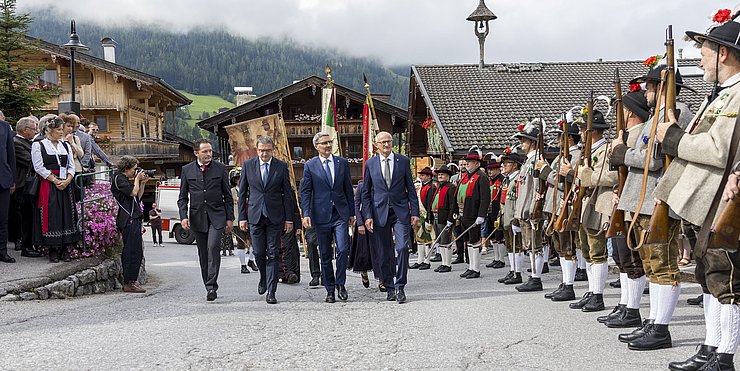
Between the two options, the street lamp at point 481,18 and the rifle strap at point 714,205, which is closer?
the rifle strap at point 714,205

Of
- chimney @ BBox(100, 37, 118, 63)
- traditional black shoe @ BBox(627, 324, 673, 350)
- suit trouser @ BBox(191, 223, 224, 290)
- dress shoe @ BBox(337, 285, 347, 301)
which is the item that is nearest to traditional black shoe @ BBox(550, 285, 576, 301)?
dress shoe @ BBox(337, 285, 347, 301)

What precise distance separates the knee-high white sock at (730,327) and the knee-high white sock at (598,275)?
2.80m

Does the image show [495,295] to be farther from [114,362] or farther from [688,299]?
[114,362]

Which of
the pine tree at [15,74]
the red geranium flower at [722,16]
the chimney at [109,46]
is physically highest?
the chimney at [109,46]

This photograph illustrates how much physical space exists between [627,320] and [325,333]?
2701 mm

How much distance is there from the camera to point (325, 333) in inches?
259

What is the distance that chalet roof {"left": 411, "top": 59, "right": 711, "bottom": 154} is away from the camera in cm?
2497

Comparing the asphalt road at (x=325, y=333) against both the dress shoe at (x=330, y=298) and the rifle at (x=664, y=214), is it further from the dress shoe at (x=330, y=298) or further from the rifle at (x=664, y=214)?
the rifle at (x=664, y=214)

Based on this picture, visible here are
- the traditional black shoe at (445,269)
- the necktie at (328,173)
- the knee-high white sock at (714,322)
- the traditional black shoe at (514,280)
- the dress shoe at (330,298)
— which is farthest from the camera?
the traditional black shoe at (445,269)

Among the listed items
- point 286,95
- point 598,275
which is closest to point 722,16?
point 598,275

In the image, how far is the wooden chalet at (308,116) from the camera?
118 feet

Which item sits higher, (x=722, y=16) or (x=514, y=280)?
(x=722, y=16)

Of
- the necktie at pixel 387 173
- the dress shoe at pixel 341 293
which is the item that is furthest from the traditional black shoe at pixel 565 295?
the dress shoe at pixel 341 293

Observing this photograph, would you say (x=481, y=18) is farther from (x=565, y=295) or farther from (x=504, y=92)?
(x=565, y=295)
